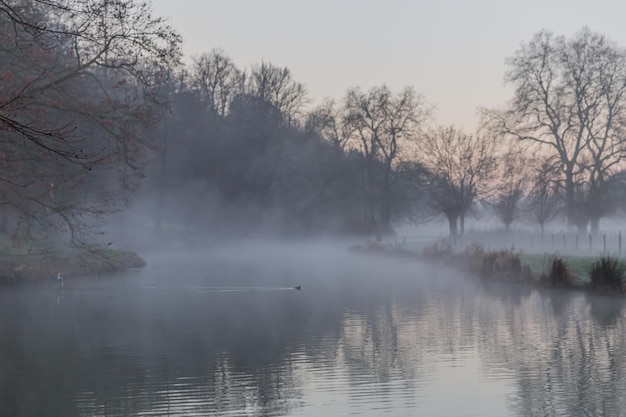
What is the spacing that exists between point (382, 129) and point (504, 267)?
3950 cm

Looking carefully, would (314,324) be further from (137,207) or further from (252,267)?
(137,207)

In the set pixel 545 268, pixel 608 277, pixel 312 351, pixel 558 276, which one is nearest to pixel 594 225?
pixel 545 268

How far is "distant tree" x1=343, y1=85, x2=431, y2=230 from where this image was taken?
70.2 meters

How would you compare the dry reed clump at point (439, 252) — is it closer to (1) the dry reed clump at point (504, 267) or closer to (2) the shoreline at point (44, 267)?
(1) the dry reed clump at point (504, 267)

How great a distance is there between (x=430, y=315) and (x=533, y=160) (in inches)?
1136

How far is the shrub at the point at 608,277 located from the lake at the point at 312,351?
691 mm

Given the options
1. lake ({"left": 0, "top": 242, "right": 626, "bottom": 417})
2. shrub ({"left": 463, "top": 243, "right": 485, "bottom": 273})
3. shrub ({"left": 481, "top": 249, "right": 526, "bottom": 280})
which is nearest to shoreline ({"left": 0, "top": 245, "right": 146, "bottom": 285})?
lake ({"left": 0, "top": 242, "right": 626, "bottom": 417})

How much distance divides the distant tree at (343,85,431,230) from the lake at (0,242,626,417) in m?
40.3

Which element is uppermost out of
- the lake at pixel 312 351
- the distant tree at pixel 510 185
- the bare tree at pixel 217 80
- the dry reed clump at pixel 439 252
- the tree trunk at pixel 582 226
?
the bare tree at pixel 217 80

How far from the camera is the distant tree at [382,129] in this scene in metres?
70.2

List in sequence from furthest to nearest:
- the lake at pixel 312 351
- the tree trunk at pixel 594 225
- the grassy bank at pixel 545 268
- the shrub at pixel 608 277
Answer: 1. the tree trunk at pixel 594 225
2. the grassy bank at pixel 545 268
3. the shrub at pixel 608 277
4. the lake at pixel 312 351

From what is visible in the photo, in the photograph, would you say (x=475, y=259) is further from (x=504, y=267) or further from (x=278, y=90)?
(x=278, y=90)

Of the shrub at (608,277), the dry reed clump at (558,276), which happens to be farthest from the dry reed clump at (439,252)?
the shrub at (608,277)

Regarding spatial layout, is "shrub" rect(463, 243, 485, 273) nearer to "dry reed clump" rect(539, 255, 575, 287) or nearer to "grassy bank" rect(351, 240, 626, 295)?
"grassy bank" rect(351, 240, 626, 295)
